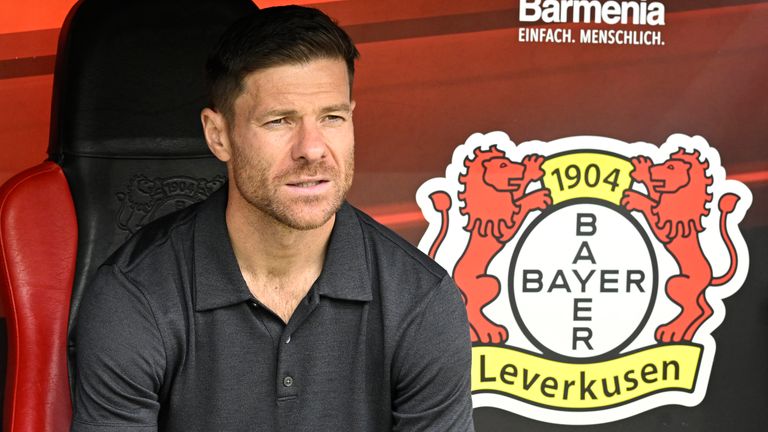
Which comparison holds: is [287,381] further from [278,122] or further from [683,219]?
[683,219]

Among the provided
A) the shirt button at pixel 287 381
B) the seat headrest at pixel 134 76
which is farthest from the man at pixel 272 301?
the seat headrest at pixel 134 76

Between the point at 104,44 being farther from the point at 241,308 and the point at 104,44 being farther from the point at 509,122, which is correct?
the point at 509,122

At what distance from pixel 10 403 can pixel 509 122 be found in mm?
1172

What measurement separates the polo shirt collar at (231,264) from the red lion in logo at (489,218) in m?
0.69

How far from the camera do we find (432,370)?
4.99ft

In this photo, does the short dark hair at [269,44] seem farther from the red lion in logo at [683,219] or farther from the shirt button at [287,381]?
the red lion in logo at [683,219]

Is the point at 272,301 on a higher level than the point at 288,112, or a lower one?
lower

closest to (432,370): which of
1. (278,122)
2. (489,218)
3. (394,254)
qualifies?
(394,254)

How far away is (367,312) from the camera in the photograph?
1531 millimetres

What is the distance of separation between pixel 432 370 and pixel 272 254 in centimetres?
29

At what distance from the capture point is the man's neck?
153 centimetres

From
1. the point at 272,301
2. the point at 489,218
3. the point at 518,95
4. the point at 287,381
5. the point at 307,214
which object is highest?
the point at 518,95

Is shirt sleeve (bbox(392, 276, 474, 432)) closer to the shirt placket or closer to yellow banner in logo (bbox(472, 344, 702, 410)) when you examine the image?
the shirt placket

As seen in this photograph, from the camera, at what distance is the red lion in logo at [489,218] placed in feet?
7.38
